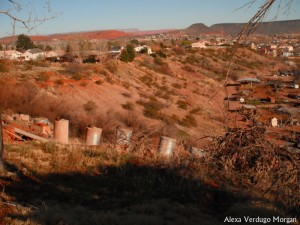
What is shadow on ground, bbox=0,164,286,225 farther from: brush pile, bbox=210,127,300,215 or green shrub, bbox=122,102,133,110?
green shrub, bbox=122,102,133,110

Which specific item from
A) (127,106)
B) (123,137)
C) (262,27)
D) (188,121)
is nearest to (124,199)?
(262,27)

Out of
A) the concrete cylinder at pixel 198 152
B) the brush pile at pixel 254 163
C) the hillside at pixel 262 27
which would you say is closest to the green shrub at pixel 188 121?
the concrete cylinder at pixel 198 152

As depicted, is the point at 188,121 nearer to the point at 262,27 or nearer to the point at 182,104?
the point at 182,104

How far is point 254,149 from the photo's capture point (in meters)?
7.62

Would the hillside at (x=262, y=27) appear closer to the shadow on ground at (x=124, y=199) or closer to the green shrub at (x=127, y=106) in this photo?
the shadow on ground at (x=124, y=199)

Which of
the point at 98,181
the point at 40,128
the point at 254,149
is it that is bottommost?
the point at 40,128

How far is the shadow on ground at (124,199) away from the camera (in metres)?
5.06

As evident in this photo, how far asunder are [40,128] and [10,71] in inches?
714

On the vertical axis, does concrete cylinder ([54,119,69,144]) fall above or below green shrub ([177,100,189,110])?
above

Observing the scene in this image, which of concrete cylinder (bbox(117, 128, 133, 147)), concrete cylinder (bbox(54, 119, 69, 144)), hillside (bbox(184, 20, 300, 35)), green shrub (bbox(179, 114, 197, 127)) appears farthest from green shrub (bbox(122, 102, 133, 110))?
hillside (bbox(184, 20, 300, 35))

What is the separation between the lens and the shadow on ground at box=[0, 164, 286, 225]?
5062 mm

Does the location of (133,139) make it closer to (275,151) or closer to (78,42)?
(275,151)

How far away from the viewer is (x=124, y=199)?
19.8 ft

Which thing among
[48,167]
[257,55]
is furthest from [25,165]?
[257,55]
